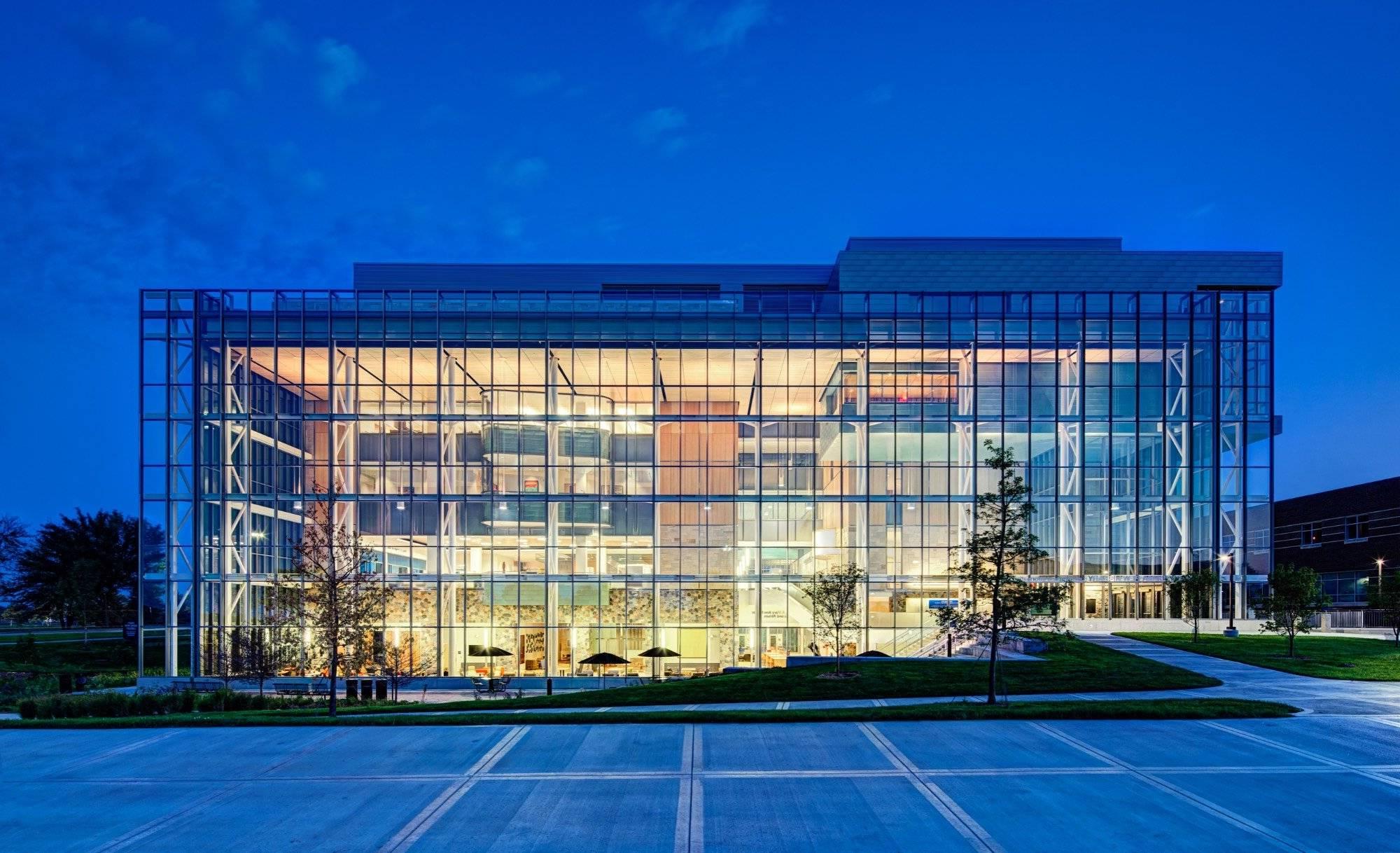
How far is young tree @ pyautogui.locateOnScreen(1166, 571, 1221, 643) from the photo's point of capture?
3784cm

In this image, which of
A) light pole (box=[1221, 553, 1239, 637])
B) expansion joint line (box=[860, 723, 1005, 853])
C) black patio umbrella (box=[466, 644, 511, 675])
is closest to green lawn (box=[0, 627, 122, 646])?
black patio umbrella (box=[466, 644, 511, 675])

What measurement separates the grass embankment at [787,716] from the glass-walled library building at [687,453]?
23040 millimetres

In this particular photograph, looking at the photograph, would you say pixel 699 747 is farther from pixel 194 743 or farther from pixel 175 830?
pixel 194 743

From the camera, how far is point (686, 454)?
1736 inches

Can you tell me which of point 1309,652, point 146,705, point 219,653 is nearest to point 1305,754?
point 1309,652

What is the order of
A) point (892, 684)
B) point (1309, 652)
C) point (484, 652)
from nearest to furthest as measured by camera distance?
point (892, 684), point (1309, 652), point (484, 652)

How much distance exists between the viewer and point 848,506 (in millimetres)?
44000

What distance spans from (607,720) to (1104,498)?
3409 centimetres

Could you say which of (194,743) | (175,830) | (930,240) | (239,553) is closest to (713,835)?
(175,830)

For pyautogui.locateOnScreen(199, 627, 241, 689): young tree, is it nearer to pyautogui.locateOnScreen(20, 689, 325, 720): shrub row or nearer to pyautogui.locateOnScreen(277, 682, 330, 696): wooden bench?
pyautogui.locateOnScreen(277, 682, 330, 696): wooden bench

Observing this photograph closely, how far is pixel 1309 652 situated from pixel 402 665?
34751 millimetres

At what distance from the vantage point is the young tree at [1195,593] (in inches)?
1490

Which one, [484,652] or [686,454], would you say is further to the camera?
[686,454]

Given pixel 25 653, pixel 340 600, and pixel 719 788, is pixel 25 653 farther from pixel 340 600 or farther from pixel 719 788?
pixel 719 788
